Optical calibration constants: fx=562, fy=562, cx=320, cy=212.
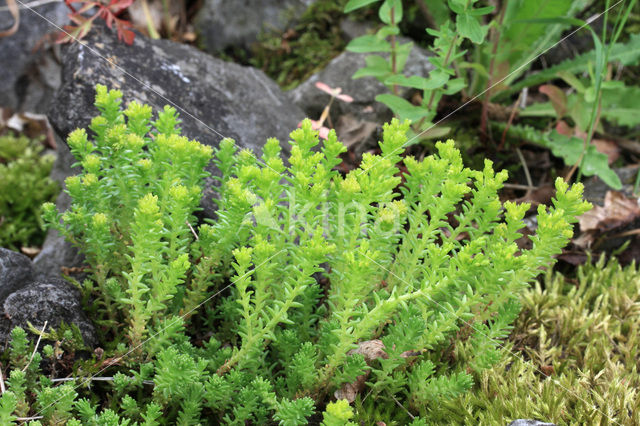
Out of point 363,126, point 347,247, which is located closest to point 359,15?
point 363,126

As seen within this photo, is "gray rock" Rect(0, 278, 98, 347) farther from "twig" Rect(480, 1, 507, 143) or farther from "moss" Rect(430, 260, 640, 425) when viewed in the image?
"twig" Rect(480, 1, 507, 143)

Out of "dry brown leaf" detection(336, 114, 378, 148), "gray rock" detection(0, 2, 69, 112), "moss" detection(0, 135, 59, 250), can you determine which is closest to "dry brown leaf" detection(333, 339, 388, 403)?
"dry brown leaf" detection(336, 114, 378, 148)

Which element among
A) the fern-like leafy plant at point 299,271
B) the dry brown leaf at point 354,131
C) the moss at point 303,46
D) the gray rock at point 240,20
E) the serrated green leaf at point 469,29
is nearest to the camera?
the fern-like leafy plant at point 299,271

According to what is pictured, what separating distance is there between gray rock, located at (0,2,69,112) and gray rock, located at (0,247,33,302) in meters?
3.15

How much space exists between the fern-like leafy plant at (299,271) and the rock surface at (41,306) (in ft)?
0.30

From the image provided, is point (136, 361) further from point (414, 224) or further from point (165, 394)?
point (414, 224)

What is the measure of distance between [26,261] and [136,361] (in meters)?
0.86

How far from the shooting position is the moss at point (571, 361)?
2.17 meters

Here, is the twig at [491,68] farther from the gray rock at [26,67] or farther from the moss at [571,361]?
the gray rock at [26,67]

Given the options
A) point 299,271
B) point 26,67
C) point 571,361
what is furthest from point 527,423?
point 26,67

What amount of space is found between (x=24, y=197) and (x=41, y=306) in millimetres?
1982

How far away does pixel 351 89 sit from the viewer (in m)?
4.28

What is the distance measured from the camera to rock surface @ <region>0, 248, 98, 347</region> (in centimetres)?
224

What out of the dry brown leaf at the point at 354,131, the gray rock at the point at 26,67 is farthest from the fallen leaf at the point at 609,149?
the gray rock at the point at 26,67
